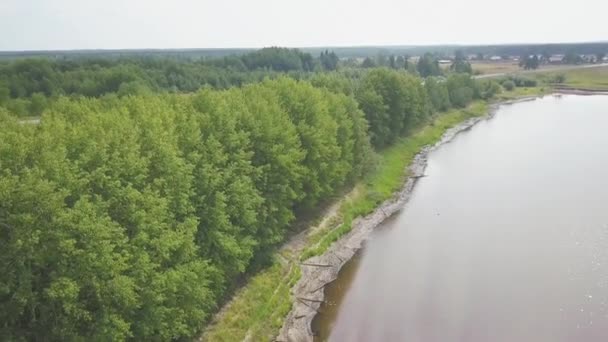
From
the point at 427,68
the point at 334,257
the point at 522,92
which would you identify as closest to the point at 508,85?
the point at 522,92

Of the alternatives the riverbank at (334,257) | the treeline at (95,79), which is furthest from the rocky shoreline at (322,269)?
the treeline at (95,79)

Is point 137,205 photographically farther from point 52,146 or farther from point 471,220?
point 471,220

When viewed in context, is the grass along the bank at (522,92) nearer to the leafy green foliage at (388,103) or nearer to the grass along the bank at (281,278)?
the leafy green foliage at (388,103)

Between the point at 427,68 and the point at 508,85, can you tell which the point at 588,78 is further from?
the point at 427,68

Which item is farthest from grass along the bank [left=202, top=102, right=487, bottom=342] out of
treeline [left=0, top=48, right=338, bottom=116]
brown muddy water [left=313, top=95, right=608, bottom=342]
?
treeline [left=0, top=48, right=338, bottom=116]

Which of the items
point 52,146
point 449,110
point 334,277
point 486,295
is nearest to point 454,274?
point 486,295

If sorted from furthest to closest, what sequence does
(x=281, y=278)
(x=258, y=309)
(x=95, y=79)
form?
(x=95, y=79)
(x=281, y=278)
(x=258, y=309)
